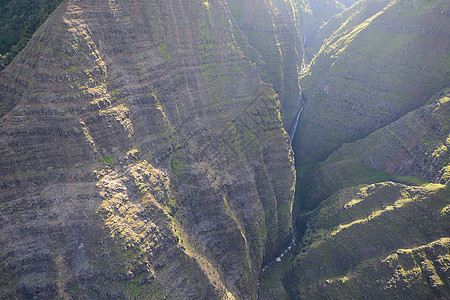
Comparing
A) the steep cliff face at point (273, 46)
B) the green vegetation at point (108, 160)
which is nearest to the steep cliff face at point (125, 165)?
the green vegetation at point (108, 160)

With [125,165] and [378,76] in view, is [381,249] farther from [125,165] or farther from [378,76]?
[378,76]

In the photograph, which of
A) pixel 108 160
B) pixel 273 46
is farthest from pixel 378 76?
pixel 108 160

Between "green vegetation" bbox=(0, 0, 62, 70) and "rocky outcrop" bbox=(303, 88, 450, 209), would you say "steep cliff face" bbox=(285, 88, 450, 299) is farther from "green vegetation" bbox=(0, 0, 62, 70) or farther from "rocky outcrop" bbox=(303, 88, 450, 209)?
"green vegetation" bbox=(0, 0, 62, 70)

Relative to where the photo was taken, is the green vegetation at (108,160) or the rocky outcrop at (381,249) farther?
the rocky outcrop at (381,249)

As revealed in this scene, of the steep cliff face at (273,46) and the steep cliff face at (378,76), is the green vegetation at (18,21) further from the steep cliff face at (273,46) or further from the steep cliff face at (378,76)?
the steep cliff face at (378,76)

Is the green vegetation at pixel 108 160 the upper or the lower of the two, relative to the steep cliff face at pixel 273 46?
lower

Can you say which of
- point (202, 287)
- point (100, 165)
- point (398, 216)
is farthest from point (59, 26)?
point (398, 216)
